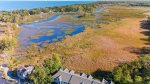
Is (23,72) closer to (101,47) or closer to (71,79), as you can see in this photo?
(71,79)

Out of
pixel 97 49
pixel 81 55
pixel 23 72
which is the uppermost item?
pixel 23 72

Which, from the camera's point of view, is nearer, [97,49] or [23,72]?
[23,72]

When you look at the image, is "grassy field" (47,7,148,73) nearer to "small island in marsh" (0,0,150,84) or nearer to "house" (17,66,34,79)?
"small island in marsh" (0,0,150,84)

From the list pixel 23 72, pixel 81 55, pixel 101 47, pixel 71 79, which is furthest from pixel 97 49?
pixel 71 79

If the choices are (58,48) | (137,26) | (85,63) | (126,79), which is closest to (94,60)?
(85,63)

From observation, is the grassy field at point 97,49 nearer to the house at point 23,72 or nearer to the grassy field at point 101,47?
the grassy field at point 101,47

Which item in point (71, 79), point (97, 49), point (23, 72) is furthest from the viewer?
point (97, 49)

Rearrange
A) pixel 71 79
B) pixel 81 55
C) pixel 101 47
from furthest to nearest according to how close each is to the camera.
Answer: pixel 101 47
pixel 81 55
pixel 71 79

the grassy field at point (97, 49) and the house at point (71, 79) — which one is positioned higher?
the house at point (71, 79)

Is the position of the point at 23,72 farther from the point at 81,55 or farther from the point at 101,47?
the point at 101,47

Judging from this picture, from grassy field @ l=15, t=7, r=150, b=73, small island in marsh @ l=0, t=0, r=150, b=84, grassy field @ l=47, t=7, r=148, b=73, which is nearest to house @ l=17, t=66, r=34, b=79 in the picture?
small island in marsh @ l=0, t=0, r=150, b=84

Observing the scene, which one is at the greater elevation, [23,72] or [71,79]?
[71,79]

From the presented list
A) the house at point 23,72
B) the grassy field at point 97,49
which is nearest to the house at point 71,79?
the house at point 23,72
